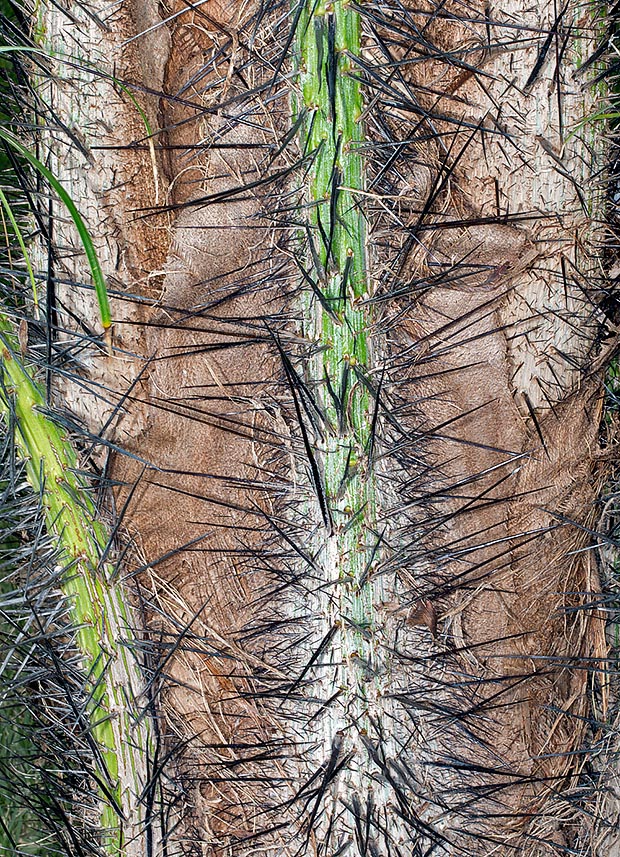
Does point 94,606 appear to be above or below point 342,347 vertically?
below

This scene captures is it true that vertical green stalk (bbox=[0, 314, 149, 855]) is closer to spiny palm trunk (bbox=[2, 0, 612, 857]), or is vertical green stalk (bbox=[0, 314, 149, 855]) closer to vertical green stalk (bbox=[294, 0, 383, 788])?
spiny palm trunk (bbox=[2, 0, 612, 857])

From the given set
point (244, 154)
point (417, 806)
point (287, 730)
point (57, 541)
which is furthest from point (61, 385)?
point (417, 806)

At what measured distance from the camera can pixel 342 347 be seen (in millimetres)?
555

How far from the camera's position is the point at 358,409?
0.57 m

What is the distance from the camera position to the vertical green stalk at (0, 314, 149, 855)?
0.58m

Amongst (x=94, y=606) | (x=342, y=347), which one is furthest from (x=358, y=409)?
(x=94, y=606)

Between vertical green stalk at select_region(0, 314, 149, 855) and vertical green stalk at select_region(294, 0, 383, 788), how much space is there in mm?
158

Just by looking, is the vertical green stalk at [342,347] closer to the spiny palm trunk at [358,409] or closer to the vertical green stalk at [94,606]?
the spiny palm trunk at [358,409]

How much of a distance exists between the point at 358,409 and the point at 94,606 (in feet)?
0.85

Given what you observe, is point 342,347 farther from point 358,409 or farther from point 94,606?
point 94,606

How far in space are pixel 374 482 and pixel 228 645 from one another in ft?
0.62

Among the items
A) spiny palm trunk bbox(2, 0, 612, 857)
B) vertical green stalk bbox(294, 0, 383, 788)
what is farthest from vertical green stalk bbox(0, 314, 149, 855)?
vertical green stalk bbox(294, 0, 383, 788)

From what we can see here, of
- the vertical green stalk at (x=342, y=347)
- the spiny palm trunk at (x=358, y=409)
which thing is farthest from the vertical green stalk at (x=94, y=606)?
the vertical green stalk at (x=342, y=347)

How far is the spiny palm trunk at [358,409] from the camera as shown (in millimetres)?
568
